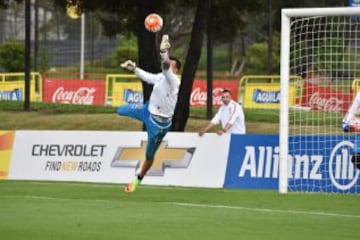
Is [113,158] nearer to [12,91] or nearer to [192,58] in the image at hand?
[192,58]

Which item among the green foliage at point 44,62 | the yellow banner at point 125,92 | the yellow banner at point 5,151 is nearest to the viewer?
the yellow banner at point 5,151

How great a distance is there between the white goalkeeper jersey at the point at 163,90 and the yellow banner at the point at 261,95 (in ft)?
67.5

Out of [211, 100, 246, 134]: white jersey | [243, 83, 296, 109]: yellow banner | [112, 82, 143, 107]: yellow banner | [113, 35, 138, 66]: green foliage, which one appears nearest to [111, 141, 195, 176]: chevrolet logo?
[211, 100, 246, 134]: white jersey

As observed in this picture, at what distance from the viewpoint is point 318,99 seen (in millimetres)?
23578

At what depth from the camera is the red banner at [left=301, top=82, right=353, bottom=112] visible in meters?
23.0

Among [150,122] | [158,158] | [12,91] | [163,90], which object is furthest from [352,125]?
[12,91]

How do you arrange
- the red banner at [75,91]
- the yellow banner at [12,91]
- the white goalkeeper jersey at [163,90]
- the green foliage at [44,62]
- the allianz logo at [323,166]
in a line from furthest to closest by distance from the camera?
the green foliage at [44,62]
the red banner at [75,91]
the yellow banner at [12,91]
the allianz logo at [323,166]
the white goalkeeper jersey at [163,90]

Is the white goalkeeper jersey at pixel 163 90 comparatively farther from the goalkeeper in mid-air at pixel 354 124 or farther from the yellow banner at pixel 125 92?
the yellow banner at pixel 125 92

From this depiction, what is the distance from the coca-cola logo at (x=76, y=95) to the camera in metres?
44.2

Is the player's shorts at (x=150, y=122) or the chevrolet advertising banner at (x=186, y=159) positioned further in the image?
the chevrolet advertising banner at (x=186, y=159)

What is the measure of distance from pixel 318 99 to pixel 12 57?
34.3m

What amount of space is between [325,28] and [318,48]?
41cm

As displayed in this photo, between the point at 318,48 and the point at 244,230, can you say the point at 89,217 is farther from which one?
the point at 318,48

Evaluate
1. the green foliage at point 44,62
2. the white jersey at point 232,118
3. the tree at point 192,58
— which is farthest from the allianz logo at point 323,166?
the green foliage at point 44,62
